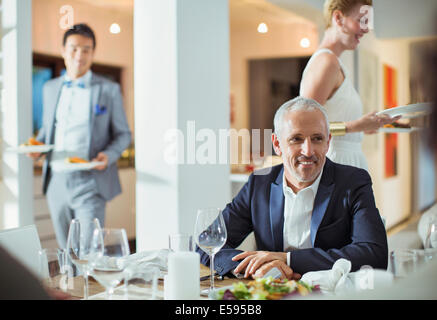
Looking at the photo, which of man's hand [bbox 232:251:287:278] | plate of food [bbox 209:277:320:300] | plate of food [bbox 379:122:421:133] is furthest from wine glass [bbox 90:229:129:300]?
plate of food [bbox 379:122:421:133]

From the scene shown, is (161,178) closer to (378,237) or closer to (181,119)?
(181,119)

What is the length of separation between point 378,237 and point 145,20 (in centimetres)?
203

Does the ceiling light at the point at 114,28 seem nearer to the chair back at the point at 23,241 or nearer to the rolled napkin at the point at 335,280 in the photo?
the chair back at the point at 23,241

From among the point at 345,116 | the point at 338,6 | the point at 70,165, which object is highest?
the point at 338,6

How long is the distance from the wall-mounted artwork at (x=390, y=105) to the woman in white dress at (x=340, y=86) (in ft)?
11.5

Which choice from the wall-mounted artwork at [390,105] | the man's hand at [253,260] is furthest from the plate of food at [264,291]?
the wall-mounted artwork at [390,105]

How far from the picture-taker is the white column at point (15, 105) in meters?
3.37

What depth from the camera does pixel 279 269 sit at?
1.41 m

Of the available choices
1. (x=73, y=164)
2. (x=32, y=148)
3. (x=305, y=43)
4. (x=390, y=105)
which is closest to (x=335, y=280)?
(x=73, y=164)

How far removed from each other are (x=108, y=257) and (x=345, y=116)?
1662 millimetres

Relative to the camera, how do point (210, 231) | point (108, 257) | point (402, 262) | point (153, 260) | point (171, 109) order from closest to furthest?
point (402, 262) < point (108, 257) < point (210, 231) < point (153, 260) < point (171, 109)

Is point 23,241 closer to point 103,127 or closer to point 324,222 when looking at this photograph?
point 324,222

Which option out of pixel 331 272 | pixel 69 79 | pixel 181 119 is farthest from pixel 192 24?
pixel 331 272

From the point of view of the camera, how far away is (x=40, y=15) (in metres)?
4.93
